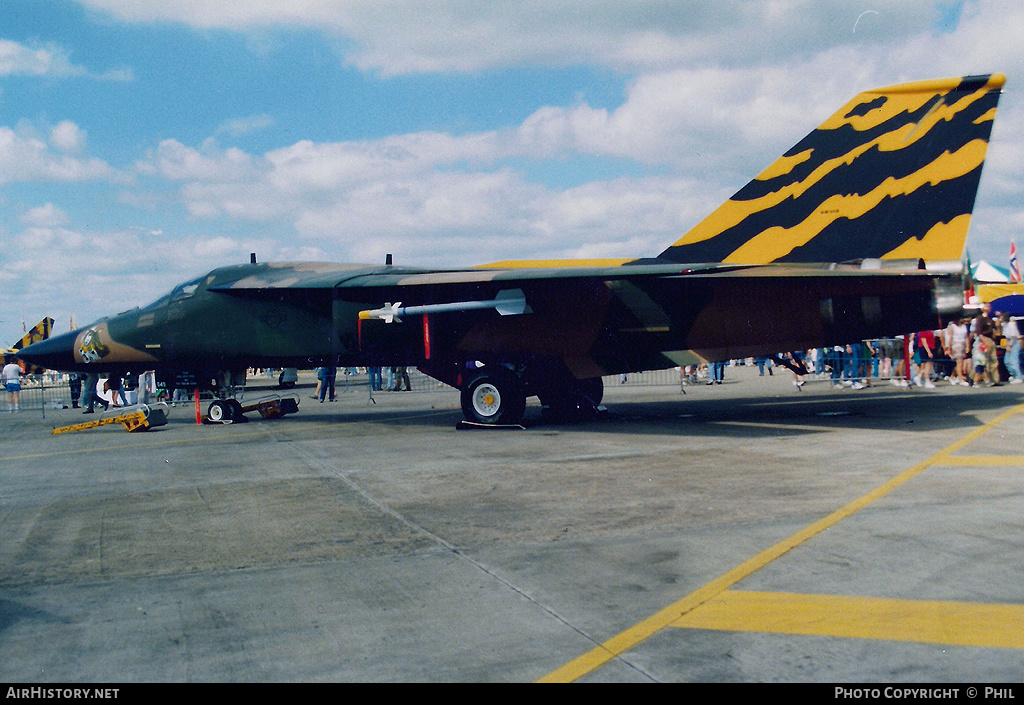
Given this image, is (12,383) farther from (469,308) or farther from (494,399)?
(469,308)

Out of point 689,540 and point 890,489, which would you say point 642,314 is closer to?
point 890,489

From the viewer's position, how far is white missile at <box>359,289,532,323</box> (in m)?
13.4

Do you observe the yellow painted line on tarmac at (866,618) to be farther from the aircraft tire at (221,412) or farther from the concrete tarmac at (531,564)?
the aircraft tire at (221,412)

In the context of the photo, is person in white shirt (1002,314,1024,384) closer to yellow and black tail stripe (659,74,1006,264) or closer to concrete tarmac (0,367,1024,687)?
yellow and black tail stripe (659,74,1006,264)

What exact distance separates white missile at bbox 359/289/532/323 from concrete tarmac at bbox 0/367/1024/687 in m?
3.11

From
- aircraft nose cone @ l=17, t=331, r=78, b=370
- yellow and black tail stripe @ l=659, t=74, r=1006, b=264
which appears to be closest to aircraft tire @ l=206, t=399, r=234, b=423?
aircraft nose cone @ l=17, t=331, r=78, b=370

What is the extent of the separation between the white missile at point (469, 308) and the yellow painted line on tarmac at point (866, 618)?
9.32 m

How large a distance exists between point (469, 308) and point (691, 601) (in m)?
9.30

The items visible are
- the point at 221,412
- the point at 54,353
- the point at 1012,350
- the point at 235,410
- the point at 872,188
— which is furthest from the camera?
the point at 1012,350

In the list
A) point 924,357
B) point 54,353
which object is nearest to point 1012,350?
point 924,357

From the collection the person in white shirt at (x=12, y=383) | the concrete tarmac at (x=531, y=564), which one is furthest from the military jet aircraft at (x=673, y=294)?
the person in white shirt at (x=12, y=383)

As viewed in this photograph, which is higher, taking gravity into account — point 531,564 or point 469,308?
point 469,308

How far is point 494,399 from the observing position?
46.7 feet
